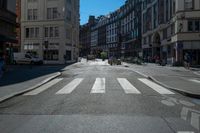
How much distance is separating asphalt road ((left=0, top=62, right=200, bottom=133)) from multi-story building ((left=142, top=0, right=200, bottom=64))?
116 feet

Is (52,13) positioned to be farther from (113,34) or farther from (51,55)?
(113,34)

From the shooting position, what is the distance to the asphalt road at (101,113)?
6730mm

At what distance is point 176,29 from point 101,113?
1585 inches

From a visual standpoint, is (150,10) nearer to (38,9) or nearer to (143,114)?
(38,9)

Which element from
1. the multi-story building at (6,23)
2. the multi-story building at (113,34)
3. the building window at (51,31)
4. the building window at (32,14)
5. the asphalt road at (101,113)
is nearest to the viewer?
the asphalt road at (101,113)

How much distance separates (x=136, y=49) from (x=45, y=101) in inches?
3226

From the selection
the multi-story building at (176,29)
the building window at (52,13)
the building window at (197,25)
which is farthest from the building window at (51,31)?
the building window at (197,25)

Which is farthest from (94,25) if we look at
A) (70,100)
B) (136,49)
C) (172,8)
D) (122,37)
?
(70,100)

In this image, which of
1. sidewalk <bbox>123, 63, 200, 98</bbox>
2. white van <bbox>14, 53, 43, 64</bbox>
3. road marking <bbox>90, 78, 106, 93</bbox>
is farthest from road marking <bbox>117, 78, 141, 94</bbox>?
white van <bbox>14, 53, 43, 64</bbox>

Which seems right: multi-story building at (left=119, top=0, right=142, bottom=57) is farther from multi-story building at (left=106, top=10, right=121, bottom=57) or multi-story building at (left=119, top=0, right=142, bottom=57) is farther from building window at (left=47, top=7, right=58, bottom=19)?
building window at (left=47, top=7, right=58, bottom=19)

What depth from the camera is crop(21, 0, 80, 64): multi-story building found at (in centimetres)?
5794

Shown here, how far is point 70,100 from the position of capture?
10.4 m

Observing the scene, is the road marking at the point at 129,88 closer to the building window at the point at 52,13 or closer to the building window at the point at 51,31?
the building window at the point at 51,31

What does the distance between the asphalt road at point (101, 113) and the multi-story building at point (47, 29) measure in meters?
45.1
